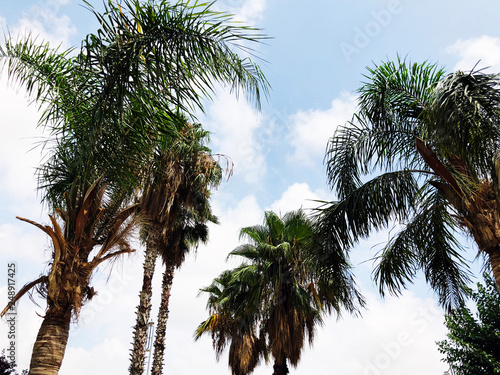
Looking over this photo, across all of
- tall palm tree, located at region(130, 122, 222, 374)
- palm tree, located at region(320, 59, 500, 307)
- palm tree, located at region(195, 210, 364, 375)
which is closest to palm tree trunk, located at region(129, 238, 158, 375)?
tall palm tree, located at region(130, 122, 222, 374)

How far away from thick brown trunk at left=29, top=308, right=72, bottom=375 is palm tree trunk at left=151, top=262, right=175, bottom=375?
37.8 feet

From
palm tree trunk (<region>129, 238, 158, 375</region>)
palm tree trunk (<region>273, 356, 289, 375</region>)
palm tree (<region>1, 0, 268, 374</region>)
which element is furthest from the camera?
palm tree trunk (<region>273, 356, 289, 375</region>)

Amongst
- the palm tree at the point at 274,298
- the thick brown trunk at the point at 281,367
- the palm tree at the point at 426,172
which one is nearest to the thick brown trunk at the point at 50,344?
the palm tree at the point at 426,172

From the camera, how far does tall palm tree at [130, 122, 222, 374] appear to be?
12.5 metres

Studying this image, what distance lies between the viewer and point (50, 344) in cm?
488

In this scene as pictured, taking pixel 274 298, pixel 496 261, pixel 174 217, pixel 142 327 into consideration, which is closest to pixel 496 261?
pixel 496 261

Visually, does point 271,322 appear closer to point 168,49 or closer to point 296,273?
point 296,273

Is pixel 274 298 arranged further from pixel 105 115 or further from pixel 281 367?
pixel 105 115

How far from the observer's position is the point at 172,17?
4379mm

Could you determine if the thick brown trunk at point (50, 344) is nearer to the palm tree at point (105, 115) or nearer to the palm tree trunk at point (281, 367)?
the palm tree at point (105, 115)

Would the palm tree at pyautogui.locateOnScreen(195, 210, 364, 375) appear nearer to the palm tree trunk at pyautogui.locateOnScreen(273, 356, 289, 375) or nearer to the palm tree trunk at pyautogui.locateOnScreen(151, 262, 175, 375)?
the palm tree trunk at pyautogui.locateOnScreen(273, 356, 289, 375)

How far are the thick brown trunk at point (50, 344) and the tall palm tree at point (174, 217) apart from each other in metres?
5.01

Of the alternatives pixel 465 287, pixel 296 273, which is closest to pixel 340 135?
pixel 465 287

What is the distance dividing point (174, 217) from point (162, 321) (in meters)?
4.34
